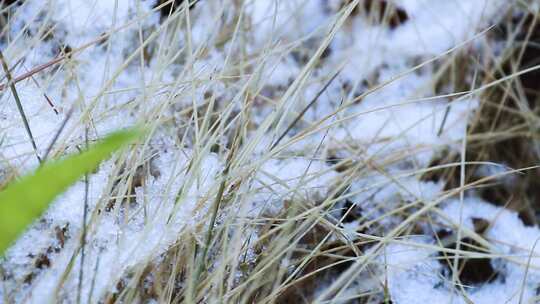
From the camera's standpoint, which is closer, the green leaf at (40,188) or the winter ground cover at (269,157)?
the green leaf at (40,188)

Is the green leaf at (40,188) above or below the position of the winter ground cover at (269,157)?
above

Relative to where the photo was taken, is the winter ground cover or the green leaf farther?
the winter ground cover

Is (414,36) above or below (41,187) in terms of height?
below

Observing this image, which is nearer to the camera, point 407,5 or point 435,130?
point 435,130

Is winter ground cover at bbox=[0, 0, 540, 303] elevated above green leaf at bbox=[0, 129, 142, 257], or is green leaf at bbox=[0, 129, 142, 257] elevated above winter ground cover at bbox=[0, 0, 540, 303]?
green leaf at bbox=[0, 129, 142, 257]

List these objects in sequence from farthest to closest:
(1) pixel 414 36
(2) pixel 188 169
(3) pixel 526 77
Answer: (1) pixel 414 36
(3) pixel 526 77
(2) pixel 188 169

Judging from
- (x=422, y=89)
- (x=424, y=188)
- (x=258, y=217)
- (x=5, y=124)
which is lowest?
(x=424, y=188)

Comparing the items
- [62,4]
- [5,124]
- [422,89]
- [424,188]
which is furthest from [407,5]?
[5,124]

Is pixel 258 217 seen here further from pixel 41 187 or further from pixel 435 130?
pixel 435 130
